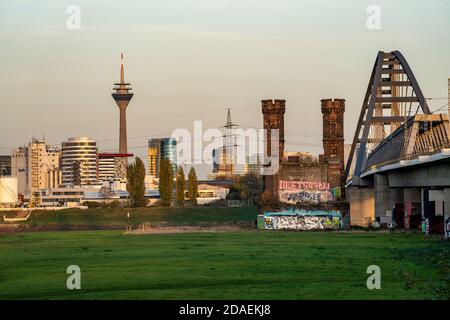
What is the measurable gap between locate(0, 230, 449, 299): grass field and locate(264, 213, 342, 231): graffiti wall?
25.5 m

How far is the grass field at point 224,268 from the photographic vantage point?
43656 millimetres

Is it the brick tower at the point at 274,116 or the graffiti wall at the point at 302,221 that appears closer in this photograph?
the graffiti wall at the point at 302,221

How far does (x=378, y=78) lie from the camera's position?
432 feet

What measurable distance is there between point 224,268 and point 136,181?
142831mm

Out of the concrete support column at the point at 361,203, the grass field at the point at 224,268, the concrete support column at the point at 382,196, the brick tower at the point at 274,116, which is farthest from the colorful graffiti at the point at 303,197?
the grass field at the point at 224,268

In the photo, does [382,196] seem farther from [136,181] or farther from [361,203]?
[136,181]

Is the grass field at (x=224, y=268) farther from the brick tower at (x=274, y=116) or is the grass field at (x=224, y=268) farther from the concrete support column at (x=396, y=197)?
the brick tower at (x=274, y=116)

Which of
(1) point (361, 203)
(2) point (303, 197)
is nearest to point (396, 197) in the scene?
(1) point (361, 203)

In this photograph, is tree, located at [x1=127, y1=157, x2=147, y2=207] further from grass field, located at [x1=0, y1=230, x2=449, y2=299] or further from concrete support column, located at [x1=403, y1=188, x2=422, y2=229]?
grass field, located at [x1=0, y1=230, x2=449, y2=299]

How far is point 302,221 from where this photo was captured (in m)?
114

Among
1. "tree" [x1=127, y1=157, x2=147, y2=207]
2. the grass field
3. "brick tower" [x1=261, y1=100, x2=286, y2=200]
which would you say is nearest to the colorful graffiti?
"brick tower" [x1=261, y1=100, x2=286, y2=200]

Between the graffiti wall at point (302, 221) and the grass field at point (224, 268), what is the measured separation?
1005 inches

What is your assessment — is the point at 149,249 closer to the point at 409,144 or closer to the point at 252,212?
the point at 409,144
